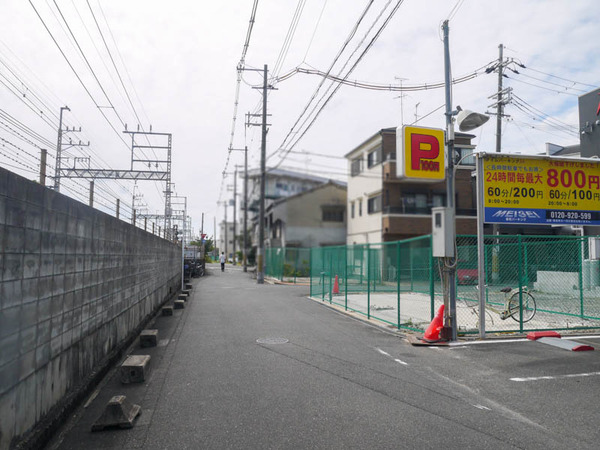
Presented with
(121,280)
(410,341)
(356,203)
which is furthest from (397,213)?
(121,280)

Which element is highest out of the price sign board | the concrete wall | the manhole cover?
the price sign board

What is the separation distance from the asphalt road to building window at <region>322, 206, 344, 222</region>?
2755cm

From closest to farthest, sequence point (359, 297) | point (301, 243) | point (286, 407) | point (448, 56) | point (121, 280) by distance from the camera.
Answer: point (286, 407) → point (121, 280) → point (448, 56) → point (359, 297) → point (301, 243)

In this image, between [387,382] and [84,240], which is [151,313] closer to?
[84,240]

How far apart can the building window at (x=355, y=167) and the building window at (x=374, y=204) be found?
269cm

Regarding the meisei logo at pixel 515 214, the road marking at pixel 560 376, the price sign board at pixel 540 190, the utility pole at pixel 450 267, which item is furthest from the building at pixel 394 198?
the road marking at pixel 560 376

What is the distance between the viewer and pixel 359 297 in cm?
1606

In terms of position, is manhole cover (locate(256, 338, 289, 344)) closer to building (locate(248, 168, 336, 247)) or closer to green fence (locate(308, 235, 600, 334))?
green fence (locate(308, 235, 600, 334))

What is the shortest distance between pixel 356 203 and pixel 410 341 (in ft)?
77.2

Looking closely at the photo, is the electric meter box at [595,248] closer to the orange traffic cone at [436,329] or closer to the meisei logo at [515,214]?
the meisei logo at [515,214]

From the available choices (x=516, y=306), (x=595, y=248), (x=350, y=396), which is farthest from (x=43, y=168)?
(x=595, y=248)

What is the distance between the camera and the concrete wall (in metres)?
3.29

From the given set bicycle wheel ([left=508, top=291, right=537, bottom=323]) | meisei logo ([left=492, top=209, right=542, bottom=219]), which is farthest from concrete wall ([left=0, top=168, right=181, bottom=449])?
bicycle wheel ([left=508, top=291, right=537, bottom=323])

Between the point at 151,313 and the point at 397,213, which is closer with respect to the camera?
the point at 151,313
